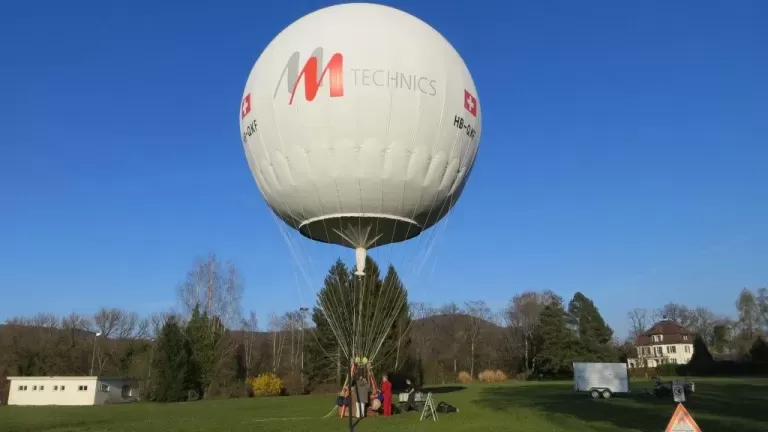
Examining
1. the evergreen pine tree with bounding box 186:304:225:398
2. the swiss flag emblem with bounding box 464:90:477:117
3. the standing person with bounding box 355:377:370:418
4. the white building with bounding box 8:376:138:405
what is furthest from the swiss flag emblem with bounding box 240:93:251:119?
the white building with bounding box 8:376:138:405

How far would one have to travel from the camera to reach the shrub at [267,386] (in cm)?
4359

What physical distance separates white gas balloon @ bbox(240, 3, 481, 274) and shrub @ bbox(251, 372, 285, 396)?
104ft

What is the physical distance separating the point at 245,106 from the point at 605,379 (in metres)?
23.2

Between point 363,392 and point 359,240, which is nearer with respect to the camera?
point 359,240

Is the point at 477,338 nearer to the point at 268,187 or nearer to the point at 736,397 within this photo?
the point at 736,397

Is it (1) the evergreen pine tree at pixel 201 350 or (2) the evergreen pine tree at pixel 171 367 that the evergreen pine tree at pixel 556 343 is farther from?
(2) the evergreen pine tree at pixel 171 367

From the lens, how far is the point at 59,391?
40531 mm

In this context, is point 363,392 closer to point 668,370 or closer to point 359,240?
point 359,240

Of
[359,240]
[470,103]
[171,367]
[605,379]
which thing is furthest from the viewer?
[171,367]

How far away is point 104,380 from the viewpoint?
137 feet

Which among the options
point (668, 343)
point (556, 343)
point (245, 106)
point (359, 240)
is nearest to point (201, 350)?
point (359, 240)

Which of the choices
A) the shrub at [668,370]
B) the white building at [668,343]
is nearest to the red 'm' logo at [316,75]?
the shrub at [668,370]

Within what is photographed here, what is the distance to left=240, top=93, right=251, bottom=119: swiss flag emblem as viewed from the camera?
15.3 m

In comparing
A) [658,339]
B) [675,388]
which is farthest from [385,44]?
[658,339]
